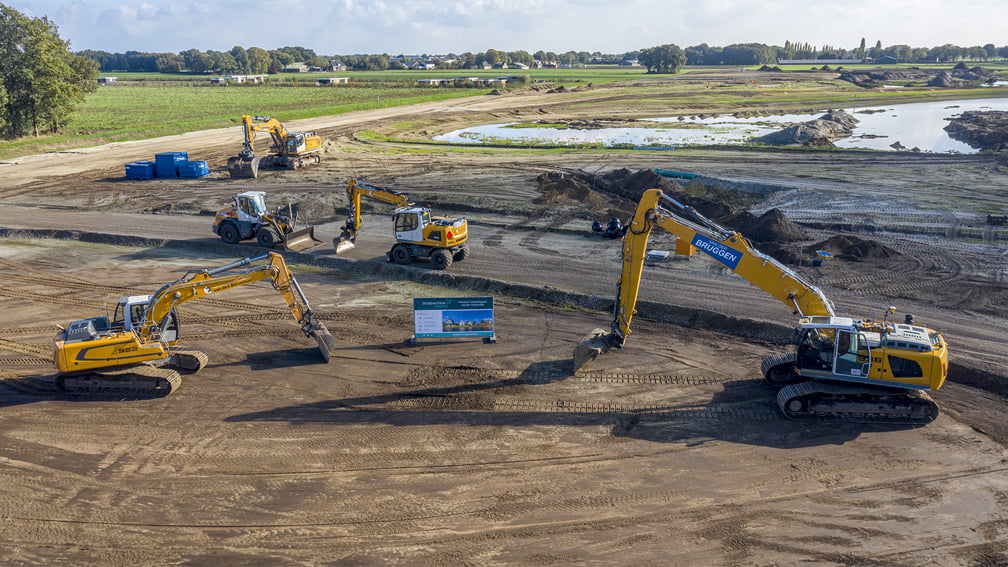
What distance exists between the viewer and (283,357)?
64.6 feet

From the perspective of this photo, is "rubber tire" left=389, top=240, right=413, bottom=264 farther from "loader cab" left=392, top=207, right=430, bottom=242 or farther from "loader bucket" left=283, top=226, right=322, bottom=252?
"loader bucket" left=283, top=226, right=322, bottom=252

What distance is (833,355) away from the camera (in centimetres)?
1570

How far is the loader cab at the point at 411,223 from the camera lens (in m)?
26.5

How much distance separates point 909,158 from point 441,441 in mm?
45319

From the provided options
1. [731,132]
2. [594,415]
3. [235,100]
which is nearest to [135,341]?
[594,415]

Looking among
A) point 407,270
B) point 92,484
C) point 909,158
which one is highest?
point 909,158

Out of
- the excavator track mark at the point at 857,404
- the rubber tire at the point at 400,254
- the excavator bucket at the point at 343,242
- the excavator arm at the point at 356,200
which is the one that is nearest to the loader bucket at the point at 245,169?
the excavator arm at the point at 356,200

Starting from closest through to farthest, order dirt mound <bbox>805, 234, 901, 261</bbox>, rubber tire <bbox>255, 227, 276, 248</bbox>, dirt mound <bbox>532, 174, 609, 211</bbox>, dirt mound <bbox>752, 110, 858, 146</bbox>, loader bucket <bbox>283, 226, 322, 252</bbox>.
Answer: dirt mound <bbox>805, 234, 901, 261</bbox>
loader bucket <bbox>283, 226, 322, 252</bbox>
rubber tire <bbox>255, 227, 276, 248</bbox>
dirt mound <bbox>532, 174, 609, 211</bbox>
dirt mound <bbox>752, 110, 858, 146</bbox>

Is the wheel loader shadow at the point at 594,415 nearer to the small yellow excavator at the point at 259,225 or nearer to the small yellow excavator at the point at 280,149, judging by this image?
the small yellow excavator at the point at 259,225

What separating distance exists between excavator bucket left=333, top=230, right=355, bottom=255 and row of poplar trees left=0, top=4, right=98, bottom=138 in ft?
131

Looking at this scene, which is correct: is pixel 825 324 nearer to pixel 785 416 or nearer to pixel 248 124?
pixel 785 416

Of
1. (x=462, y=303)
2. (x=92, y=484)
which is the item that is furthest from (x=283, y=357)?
(x=92, y=484)

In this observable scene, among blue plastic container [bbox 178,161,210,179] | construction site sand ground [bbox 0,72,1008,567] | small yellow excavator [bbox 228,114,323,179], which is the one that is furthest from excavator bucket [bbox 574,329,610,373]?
blue plastic container [bbox 178,161,210,179]

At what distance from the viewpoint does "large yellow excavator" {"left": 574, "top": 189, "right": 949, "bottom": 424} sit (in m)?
15.2
